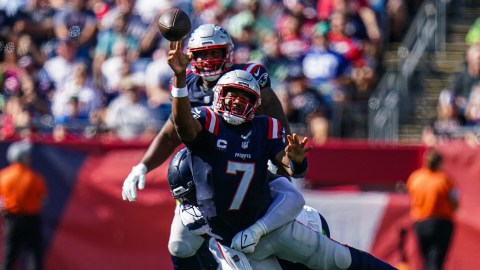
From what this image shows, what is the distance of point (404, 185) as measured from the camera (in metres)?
11.7

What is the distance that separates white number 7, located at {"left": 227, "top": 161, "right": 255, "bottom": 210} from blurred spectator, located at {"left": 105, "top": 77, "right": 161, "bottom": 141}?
573cm

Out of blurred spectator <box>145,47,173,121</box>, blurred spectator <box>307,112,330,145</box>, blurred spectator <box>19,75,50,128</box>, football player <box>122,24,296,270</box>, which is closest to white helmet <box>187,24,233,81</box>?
football player <box>122,24,296,270</box>

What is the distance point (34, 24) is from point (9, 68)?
3.60 feet

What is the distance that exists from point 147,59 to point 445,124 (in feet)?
13.1

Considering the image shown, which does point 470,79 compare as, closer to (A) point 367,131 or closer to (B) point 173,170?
(A) point 367,131

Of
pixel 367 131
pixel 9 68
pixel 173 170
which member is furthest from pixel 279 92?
pixel 173 170

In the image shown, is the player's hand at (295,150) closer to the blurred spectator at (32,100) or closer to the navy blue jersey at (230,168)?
the navy blue jersey at (230,168)

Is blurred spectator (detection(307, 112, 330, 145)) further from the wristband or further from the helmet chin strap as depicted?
the wristband

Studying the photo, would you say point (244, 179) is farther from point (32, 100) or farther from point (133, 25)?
point (133, 25)

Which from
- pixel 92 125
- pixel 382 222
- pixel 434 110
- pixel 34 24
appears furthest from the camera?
pixel 34 24

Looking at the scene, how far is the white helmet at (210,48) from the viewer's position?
7.04 m

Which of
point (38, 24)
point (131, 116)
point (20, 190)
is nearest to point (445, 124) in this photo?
point (131, 116)

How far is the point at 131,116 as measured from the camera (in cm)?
1259

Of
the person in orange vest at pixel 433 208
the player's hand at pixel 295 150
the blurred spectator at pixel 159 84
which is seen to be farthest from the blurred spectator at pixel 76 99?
the player's hand at pixel 295 150
